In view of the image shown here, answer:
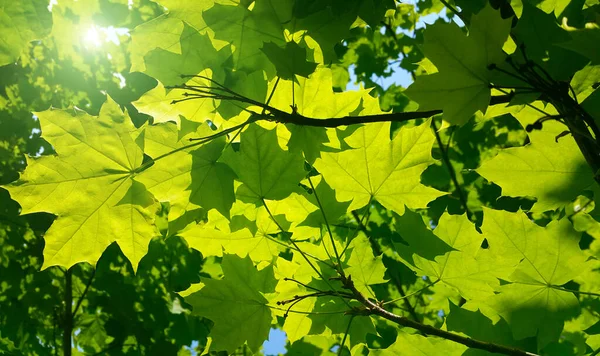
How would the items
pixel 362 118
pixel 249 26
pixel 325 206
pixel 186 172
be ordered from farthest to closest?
pixel 325 206 < pixel 186 172 < pixel 249 26 < pixel 362 118

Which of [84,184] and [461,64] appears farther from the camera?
[84,184]

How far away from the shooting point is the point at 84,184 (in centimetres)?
140

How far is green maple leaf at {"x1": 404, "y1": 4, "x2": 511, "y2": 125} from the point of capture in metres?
0.89

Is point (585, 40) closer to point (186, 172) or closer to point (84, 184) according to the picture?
point (186, 172)

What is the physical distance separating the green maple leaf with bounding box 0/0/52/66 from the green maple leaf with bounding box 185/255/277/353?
95 cm

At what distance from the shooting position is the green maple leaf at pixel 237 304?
4.61 ft

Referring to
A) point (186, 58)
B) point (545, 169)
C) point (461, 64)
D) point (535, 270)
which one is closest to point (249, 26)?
point (186, 58)

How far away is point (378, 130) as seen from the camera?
1.45m

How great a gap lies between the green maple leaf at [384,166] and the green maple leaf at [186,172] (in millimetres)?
321

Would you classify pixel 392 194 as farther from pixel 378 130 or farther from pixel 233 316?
pixel 233 316

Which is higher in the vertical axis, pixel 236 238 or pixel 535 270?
pixel 236 238

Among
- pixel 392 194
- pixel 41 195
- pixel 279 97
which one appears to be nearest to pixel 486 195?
pixel 392 194

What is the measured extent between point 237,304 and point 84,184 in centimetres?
59

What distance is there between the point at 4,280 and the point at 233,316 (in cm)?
329
